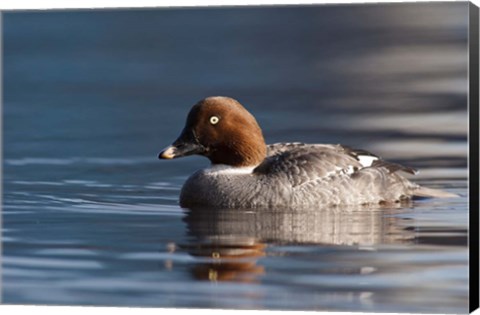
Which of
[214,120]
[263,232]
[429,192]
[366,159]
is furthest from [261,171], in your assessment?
[263,232]

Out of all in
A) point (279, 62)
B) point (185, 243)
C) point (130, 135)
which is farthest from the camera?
point (130, 135)

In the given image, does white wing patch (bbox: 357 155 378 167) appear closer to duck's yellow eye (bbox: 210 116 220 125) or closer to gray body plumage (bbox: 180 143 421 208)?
gray body plumage (bbox: 180 143 421 208)

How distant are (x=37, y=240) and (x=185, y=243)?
1148 millimetres

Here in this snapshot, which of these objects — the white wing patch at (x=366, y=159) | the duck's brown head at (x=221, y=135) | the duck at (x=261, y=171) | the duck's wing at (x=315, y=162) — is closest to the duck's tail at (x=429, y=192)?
the duck at (x=261, y=171)

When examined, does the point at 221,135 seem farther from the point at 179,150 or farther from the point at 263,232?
the point at 263,232

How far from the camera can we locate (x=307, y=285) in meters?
10.7

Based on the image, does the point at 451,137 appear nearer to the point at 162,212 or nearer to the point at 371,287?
the point at 371,287

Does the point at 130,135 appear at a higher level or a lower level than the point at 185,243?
higher

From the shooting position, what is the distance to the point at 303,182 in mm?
13602

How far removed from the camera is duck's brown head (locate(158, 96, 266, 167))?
13656 mm

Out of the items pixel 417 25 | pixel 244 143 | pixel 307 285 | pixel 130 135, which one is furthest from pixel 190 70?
pixel 307 285

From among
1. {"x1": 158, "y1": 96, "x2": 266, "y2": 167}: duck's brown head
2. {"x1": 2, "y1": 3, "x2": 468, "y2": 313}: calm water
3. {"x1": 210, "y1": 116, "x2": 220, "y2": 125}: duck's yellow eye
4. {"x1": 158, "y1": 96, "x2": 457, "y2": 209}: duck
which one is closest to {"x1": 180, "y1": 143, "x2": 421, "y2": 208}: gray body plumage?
{"x1": 158, "y1": 96, "x2": 457, "y2": 209}: duck

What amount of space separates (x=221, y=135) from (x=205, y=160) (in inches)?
92.1

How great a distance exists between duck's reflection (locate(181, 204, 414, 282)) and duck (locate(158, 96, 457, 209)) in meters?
0.19
